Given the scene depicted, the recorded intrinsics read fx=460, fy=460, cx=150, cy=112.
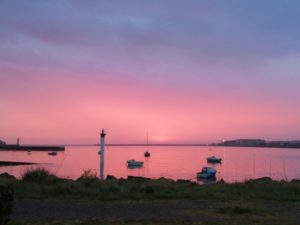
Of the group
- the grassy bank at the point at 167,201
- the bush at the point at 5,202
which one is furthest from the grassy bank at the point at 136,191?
the bush at the point at 5,202

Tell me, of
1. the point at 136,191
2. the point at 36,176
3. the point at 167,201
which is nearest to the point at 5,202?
the point at 167,201

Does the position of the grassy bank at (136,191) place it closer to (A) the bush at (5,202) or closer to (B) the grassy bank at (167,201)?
(B) the grassy bank at (167,201)

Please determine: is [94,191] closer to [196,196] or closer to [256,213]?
[196,196]

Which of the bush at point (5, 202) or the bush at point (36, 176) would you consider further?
the bush at point (36, 176)

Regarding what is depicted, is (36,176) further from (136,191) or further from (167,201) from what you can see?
(167,201)

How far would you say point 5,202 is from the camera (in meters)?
9.05

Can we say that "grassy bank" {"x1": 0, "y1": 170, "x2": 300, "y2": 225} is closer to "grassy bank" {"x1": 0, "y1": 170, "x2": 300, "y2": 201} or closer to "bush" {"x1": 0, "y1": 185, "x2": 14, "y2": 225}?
"grassy bank" {"x1": 0, "y1": 170, "x2": 300, "y2": 201}

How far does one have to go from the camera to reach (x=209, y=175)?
64062mm

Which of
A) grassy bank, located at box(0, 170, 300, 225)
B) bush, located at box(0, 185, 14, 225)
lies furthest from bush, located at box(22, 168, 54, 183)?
bush, located at box(0, 185, 14, 225)

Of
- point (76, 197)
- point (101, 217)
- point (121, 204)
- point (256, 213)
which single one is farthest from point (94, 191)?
point (256, 213)

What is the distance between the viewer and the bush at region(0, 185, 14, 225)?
906 centimetres

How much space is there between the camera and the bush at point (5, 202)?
9062mm

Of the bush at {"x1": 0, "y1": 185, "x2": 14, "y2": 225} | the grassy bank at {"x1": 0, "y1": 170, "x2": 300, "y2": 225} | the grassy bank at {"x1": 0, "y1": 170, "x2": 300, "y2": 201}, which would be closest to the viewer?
the bush at {"x1": 0, "y1": 185, "x2": 14, "y2": 225}

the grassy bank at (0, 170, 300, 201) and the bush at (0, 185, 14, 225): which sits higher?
the bush at (0, 185, 14, 225)
